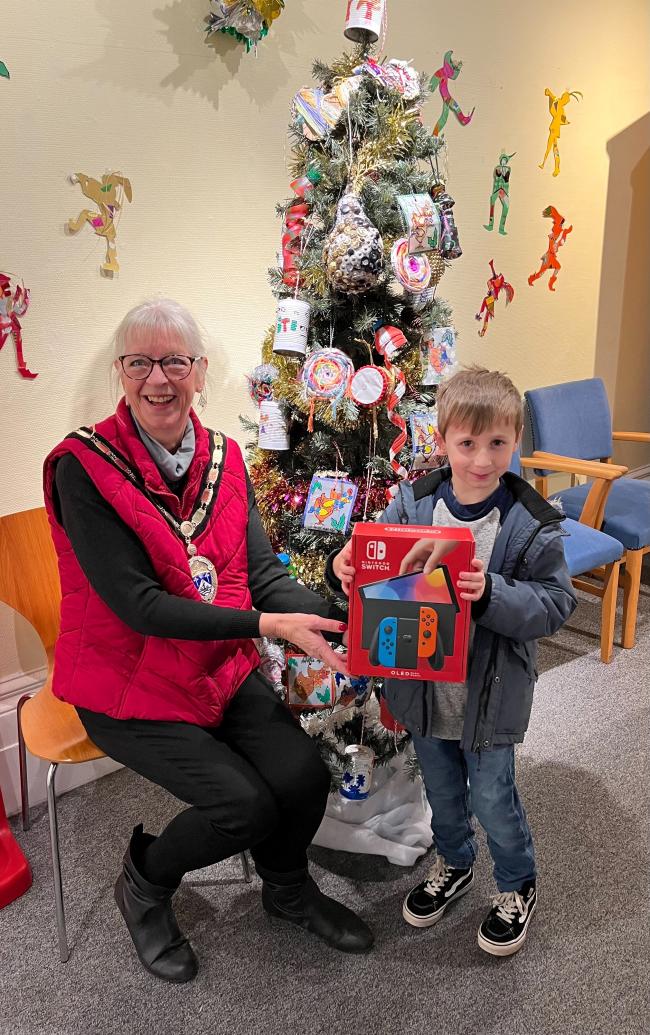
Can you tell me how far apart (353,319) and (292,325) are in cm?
15

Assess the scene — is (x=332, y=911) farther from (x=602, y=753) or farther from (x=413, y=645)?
(x=602, y=753)

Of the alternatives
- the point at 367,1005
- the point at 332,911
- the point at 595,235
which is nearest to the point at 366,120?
the point at 332,911

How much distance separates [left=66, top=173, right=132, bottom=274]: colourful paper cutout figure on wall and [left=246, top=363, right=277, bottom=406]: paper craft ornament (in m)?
0.49

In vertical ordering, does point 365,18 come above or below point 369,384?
above

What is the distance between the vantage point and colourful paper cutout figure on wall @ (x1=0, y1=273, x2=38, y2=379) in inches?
80.4

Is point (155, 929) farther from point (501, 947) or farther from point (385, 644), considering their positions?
point (385, 644)

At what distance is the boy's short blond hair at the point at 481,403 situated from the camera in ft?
4.75

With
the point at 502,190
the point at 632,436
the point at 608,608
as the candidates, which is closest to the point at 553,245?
the point at 502,190

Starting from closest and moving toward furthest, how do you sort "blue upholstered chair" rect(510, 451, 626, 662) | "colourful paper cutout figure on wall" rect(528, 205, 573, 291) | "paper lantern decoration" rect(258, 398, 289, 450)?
"paper lantern decoration" rect(258, 398, 289, 450)
"blue upholstered chair" rect(510, 451, 626, 662)
"colourful paper cutout figure on wall" rect(528, 205, 573, 291)

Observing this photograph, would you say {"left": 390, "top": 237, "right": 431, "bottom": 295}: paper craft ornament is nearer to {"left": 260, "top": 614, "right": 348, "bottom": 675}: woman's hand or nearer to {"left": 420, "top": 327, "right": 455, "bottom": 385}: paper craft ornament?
{"left": 420, "top": 327, "right": 455, "bottom": 385}: paper craft ornament

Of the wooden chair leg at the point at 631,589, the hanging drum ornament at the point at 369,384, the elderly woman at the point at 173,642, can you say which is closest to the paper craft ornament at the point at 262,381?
the hanging drum ornament at the point at 369,384

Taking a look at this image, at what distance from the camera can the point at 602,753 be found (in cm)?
245

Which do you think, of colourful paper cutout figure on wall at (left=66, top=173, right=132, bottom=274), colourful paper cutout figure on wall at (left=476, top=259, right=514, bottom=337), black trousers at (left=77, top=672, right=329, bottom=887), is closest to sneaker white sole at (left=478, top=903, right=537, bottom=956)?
black trousers at (left=77, top=672, right=329, bottom=887)

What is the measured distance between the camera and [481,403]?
145 cm
